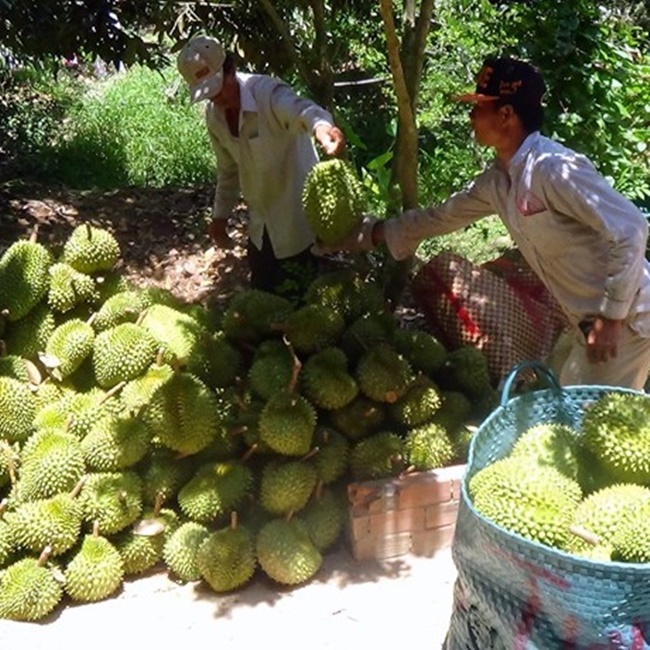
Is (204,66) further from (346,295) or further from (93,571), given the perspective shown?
(93,571)

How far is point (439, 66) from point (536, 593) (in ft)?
17.3

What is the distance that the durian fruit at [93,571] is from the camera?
9.14 feet

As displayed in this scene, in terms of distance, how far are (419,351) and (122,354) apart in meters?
1.08

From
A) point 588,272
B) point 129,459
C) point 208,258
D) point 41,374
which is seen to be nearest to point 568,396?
point 588,272

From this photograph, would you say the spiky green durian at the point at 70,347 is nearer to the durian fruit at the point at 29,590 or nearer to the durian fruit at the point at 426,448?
the durian fruit at the point at 29,590

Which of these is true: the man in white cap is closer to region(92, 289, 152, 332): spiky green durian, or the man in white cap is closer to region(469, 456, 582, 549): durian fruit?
region(92, 289, 152, 332): spiky green durian

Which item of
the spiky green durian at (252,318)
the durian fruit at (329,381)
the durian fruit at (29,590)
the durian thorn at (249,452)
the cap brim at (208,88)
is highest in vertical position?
the cap brim at (208,88)

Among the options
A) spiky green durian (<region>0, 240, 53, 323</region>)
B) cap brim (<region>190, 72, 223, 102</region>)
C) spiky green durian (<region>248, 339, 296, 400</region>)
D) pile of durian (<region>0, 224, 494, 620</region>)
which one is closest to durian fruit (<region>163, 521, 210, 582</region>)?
pile of durian (<region>0, 224, 494, 620</region>)

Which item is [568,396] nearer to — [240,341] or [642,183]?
[240,341]

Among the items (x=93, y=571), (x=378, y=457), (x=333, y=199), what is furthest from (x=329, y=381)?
(x=93, y=571)

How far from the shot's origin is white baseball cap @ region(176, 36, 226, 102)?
335 centimetres

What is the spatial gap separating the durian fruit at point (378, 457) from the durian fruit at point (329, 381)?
168 millimetres

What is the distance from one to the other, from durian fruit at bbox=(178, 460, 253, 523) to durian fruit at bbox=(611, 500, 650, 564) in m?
1.45

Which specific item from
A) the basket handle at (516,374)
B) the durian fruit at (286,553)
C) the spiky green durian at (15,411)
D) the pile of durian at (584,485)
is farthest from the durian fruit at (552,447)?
the spiky green durian at (15,411)
